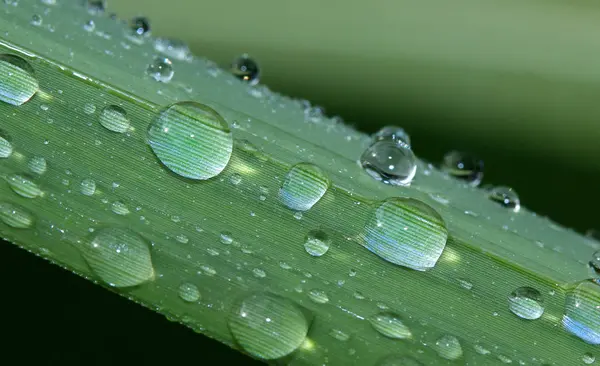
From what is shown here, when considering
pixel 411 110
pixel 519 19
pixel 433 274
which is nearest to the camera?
pixel 433 274

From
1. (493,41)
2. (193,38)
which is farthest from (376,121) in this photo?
(193,38)

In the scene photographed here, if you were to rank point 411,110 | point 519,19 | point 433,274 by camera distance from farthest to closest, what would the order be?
1. point 411,110
2. point 519,19
3. point 433,274

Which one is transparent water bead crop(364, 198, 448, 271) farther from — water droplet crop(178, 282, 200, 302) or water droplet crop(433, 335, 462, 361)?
water droplet crop(178, 282, 200, 302)

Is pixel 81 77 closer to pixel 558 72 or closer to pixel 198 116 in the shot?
pixel 198 116

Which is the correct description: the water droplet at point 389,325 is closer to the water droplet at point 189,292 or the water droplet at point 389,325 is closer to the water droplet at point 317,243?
the water droplet at point 317,243

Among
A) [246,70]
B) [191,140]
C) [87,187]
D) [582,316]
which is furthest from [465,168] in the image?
[87,187]

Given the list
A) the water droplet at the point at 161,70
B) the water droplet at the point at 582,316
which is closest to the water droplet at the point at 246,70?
the water droplet at the point at 161,70
